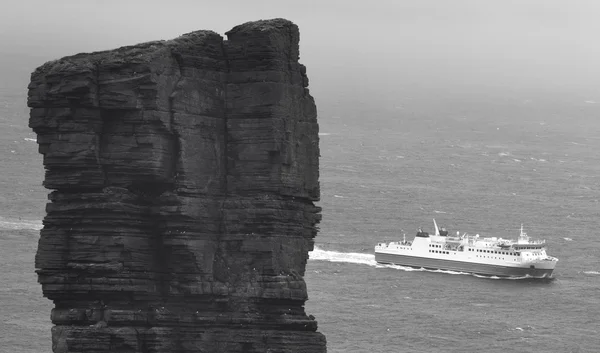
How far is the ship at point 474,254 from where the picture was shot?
156750mm

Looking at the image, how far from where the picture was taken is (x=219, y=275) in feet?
101

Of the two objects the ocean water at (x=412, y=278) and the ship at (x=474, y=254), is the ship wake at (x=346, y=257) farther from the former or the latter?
the ship at (x=474, y=254)

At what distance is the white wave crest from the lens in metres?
141

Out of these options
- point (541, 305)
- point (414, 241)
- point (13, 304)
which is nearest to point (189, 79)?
point (13, 304)

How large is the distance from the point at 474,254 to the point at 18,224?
163ft

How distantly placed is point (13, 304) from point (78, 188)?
242 ft

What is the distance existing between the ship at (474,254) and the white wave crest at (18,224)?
37.7 metres

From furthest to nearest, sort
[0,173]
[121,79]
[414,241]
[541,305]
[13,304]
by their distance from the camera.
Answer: [0,173]
[414,241]
[541,305]
[13,304]
[121,79]

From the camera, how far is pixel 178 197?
29.9 m

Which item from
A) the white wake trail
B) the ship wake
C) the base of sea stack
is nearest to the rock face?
the ship wake

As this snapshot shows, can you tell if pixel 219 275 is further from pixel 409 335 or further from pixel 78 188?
pixel 409 335

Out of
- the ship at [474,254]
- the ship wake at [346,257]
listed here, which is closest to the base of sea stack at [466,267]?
the ship at [474,254]

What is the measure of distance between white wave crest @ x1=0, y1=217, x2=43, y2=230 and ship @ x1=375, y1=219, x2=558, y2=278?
3774 cm

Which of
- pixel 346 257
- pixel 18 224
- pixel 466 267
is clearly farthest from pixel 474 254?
pixel 18 224
